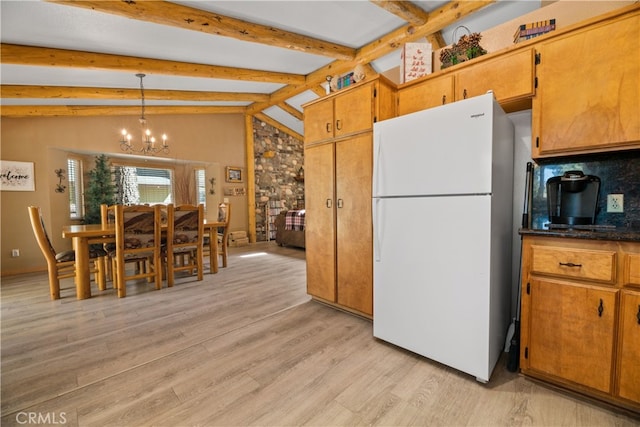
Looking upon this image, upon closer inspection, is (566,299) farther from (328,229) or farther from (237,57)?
(237,57)

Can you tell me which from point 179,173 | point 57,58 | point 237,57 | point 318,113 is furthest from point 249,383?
point 179,173

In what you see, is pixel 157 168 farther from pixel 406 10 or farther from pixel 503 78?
pixel 503 78

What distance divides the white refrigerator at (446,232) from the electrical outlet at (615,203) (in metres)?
0.51

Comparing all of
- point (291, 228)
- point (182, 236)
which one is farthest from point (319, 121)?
point (291, 228)

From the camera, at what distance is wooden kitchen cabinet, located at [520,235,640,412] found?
130 centimetres

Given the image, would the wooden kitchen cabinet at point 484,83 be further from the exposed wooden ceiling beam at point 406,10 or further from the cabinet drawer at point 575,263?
the exposed wooden ceiling beam at point 406,10

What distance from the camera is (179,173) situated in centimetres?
644

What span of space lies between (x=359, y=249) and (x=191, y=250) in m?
2.64


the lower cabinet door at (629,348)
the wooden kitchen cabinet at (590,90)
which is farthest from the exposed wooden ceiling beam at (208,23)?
the lower cabinet door at (629,348)

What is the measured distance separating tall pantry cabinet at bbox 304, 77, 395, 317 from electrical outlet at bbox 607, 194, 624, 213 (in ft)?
5.00

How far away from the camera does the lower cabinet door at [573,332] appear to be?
1349 millimetres

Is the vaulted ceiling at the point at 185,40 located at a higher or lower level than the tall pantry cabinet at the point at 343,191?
higher

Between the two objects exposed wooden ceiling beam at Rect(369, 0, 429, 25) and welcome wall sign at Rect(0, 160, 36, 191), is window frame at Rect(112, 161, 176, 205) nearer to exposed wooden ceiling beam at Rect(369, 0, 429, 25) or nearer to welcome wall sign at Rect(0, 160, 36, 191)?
welcome wall sign at Rect(0, 160, 36, 191)

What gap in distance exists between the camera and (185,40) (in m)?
3.29
